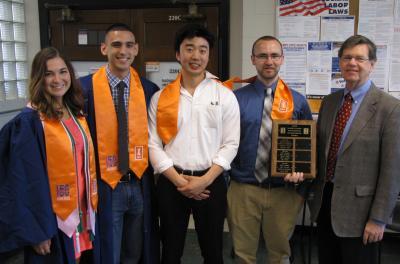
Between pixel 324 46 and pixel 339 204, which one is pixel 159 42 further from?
pixel 339 204

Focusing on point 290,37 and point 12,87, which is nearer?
point 290,37

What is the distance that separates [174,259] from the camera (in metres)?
1.95

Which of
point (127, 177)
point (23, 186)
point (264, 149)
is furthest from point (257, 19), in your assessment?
point (23, 186)

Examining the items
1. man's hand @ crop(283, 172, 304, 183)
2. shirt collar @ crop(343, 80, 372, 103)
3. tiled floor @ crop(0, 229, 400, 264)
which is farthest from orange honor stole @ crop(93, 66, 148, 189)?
tiled floor @ crop(0, 229, 400, 264)

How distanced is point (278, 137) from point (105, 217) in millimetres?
1001

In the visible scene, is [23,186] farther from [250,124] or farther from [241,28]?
[241,28]

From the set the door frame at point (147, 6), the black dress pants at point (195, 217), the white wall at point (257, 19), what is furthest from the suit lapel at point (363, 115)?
the door frame at point (147, 6)

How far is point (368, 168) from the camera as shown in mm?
1675

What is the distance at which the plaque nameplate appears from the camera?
1881 millimetres

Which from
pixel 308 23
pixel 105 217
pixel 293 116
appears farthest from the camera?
pixel 308 23

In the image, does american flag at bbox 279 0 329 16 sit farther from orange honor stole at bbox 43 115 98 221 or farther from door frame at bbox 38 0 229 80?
orange honor stole at bbox 43 115 98 221

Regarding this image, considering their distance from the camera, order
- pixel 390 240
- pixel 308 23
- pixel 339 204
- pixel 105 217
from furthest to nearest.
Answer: pixel 390 240 → pixel 308 23 → pixel 105 217 → pixel 339 204

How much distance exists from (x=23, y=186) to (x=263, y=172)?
1.20 metres

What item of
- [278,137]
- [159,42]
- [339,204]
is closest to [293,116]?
[278,137]
